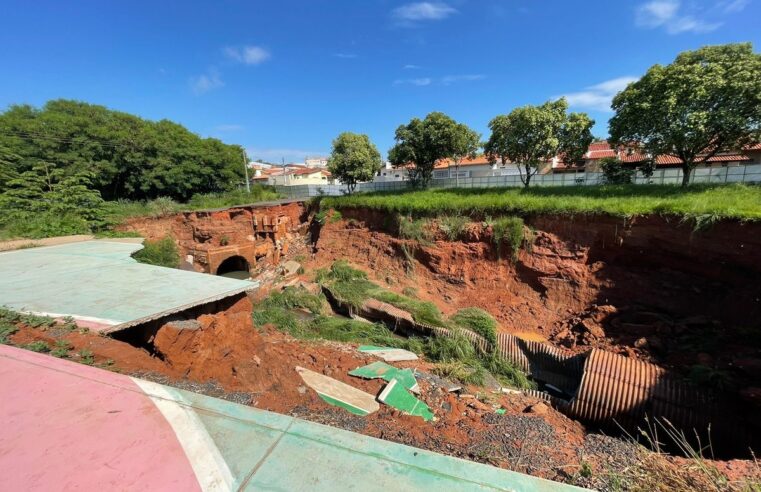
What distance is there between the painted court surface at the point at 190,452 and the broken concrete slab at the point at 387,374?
372cm

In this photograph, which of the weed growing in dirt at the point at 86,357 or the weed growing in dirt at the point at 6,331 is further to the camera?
the weed growing in dirt at the point at 6,331

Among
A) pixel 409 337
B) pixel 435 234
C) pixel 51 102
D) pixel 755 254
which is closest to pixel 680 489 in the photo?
pixel 409 337

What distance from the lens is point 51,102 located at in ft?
68.5

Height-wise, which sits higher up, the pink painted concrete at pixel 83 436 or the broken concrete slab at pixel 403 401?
the pink painted concrete at pixel 83 436

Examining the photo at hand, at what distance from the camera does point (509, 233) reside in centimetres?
986

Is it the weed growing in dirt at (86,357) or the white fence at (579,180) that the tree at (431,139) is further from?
the weed growing in dirt at (86,357)

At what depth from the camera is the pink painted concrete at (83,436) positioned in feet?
5.14

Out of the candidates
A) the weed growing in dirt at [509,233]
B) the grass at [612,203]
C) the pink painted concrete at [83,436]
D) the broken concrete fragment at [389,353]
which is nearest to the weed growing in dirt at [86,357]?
the pink painted concrete at [83,436]

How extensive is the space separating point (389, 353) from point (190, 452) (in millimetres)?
5786

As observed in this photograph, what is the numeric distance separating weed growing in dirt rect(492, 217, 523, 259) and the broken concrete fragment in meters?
4.79

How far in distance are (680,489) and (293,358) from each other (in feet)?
16.9

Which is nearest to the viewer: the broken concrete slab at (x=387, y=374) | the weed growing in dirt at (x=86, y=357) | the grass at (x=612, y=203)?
the weed growing in dirt at (x=86, y=357)

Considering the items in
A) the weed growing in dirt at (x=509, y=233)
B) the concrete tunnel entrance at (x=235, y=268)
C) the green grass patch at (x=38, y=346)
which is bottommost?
the concrete tunnel entrance at (x=235, y=268)

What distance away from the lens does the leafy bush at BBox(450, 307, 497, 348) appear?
26.0ft
